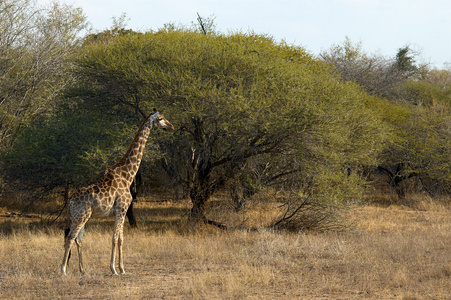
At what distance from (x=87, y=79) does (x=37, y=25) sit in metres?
5.09

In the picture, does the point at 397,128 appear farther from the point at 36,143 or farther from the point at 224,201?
the point at 36,143

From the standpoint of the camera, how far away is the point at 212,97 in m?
11.8

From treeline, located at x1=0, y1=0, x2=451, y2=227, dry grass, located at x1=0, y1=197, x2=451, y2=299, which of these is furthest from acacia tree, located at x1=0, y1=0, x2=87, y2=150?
dry grass, located at x1=0, y1=197, x2=451, y2=299

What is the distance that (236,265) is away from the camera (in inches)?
352

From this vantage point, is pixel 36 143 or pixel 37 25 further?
pixel 37 25

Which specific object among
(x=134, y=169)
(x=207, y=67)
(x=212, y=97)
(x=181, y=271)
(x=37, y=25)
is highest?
(x=37, y=25)

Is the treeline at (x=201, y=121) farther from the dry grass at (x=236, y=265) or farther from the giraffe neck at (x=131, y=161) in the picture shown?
the giraffe neck at (x=131, y=161)

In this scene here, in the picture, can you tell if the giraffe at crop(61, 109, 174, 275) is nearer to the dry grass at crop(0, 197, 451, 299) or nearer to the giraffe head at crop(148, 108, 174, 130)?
the giraffe head at crop(148, 108, 174, 130)

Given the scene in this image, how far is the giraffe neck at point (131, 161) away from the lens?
28.8 ft

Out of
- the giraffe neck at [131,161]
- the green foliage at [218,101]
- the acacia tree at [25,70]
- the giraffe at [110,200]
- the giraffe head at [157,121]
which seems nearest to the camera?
the giraffe at [110,200]

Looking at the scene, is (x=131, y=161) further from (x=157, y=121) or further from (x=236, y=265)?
(x=236, y=265)

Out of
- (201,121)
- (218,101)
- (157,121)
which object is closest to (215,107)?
(218,101)

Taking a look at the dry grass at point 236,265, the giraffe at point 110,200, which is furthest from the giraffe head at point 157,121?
the dry grass at point 236,265

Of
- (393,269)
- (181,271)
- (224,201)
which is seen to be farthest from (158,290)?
(224,201)
